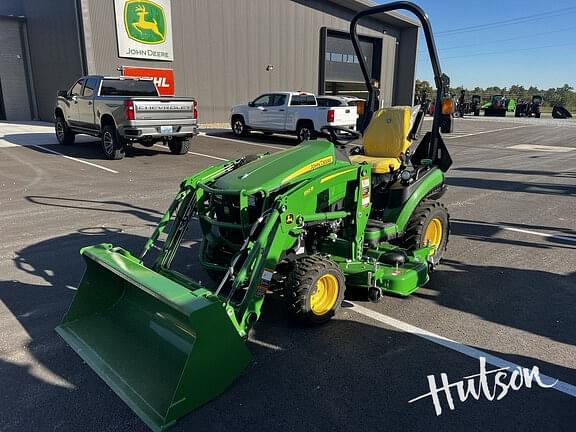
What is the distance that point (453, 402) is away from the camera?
9.14ft

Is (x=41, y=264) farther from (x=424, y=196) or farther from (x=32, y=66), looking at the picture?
(x=32, y=66)

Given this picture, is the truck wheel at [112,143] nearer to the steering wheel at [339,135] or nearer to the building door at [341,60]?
the steering wheel at [339,135]

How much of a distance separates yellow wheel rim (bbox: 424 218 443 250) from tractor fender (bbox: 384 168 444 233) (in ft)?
1.07

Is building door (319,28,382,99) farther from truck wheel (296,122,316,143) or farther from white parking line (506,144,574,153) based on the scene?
truck wheel (296,122,316,143)

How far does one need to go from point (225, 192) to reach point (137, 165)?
8431 mm

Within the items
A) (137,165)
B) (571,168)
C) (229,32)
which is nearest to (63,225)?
(137,165)

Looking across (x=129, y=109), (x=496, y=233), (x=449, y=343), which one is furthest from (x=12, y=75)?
(x=449, y=343)

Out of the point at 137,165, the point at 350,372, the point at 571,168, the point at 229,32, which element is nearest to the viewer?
the point at 350,372

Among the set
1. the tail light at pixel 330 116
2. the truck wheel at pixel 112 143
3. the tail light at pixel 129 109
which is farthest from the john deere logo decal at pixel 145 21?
the tail light at pixel 129 109

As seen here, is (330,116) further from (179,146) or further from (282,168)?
(282,168)

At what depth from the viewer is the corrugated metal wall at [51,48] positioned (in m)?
17.9

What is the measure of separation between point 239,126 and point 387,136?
14.0 metres

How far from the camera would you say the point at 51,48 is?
19625 mm

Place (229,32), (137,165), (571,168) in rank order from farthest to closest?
1. (229,32)
2. (571,168)
3. (137,165)
